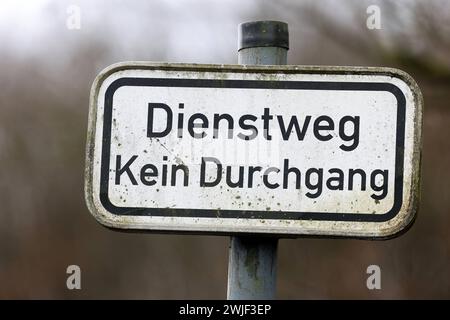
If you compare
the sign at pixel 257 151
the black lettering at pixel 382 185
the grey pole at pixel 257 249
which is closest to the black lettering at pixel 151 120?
the sign at pixel 257 151

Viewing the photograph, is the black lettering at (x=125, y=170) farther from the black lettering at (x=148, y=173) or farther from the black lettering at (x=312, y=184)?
the black lettering at (x=312, y=184)

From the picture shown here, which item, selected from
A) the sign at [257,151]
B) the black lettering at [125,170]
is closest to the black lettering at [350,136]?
the sign at [257,151]

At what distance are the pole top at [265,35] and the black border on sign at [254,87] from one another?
5cm

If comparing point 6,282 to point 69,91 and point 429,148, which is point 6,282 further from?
point 429,148

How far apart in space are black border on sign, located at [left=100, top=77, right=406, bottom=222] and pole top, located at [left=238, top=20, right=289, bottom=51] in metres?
0.05

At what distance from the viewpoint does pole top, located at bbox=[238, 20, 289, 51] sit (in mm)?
1041

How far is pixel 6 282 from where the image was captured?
340 inches

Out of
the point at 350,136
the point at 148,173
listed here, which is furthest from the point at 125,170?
the point at 350,136

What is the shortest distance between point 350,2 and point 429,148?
2719 millimetres

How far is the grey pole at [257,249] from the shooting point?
1.03m

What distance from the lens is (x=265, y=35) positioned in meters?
1.04

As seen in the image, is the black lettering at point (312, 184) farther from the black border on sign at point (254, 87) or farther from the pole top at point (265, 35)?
the pole top at point (265, 35)

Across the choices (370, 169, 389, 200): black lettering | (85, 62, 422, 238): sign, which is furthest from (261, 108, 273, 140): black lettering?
(370, 169, 389, 200): black lettering

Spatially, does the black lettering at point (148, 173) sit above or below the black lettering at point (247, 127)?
below
